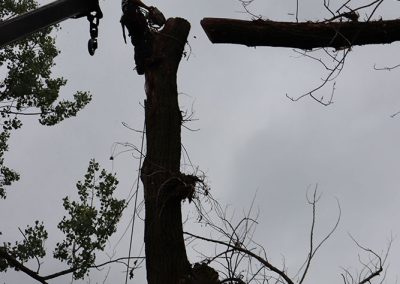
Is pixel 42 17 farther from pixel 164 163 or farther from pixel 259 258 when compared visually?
pixel 259 258

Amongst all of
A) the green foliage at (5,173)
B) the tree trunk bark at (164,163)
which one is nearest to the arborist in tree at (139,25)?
the tree trunk bark at (164,163)

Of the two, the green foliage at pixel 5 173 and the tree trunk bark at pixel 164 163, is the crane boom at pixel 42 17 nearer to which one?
the tree trunk bark at pixel 164 163

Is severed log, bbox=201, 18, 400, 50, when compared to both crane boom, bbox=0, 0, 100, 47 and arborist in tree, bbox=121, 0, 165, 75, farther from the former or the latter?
crane boom, bbox=0, 0, 100, 47

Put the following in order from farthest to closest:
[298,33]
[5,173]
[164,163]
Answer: [5,173] < [298,33] < [164,163]

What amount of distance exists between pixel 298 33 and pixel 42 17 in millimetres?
1534

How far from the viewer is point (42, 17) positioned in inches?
140

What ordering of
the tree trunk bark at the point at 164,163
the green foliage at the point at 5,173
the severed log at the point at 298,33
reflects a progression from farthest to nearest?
the green foliage at the point at 5,173, the severed log at the point at 298,33, the tree trunk bark at the point at 164,163

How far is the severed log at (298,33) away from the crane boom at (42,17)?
0.83m

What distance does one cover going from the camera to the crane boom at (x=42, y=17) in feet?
10.6

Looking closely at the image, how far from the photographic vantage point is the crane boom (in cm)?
325

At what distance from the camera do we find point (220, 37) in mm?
3727

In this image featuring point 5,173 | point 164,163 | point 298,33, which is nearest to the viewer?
point 164,163

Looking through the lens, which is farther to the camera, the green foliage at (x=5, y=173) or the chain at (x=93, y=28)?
the green foliage at (x=5, y=173)

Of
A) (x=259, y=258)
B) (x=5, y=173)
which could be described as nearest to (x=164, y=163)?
(x=259, y=258)
